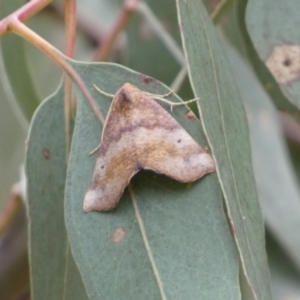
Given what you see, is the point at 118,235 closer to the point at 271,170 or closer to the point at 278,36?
the point at 278,36

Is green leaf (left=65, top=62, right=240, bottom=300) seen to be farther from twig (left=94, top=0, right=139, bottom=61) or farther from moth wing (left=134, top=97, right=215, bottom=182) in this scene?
twig (left=94, top=0, right=139, bottom=61)

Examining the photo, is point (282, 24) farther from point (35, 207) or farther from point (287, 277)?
point (287, 277)

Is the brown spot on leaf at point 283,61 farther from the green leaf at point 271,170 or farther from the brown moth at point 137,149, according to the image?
the green leaf at point 271,170

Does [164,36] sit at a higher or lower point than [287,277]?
higher

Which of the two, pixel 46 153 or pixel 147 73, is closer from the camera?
pixel 46 153

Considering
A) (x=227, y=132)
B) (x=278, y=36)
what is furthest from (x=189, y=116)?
(x=278, y=36)

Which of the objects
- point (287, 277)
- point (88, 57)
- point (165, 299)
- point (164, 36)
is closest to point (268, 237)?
point (287, 277)
